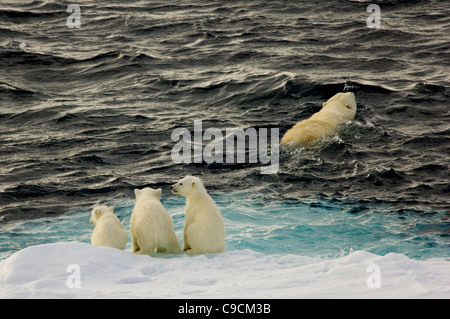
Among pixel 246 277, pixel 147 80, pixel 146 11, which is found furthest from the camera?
pixel 146 11

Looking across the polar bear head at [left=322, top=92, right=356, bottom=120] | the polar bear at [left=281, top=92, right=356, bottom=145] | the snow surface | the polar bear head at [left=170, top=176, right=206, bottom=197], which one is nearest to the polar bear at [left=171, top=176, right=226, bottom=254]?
the polar bear head at [left=170, top=176, right=206, bottom=197]

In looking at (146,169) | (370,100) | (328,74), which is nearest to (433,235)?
(146,169)

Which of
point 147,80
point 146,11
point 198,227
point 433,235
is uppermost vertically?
point 146,11

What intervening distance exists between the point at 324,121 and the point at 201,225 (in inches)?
240

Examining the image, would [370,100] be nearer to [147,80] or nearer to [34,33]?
[147,80]

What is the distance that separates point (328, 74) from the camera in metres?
17.6

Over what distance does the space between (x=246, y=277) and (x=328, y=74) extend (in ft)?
36.4

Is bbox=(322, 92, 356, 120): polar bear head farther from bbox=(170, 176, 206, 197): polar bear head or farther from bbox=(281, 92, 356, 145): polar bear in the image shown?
bbox=(170, 176, 206, 197): polar bear head

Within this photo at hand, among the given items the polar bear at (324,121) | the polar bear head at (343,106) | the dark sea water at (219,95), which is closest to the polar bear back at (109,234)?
the dark sea water at (219,95)

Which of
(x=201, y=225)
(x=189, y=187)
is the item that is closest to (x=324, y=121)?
(x=189, y=187)

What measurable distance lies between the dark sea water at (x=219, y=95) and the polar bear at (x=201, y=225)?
3.12 m

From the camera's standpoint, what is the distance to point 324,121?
44.8 feet

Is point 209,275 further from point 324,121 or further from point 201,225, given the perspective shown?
point 324,121

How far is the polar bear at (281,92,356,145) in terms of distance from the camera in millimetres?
13094
